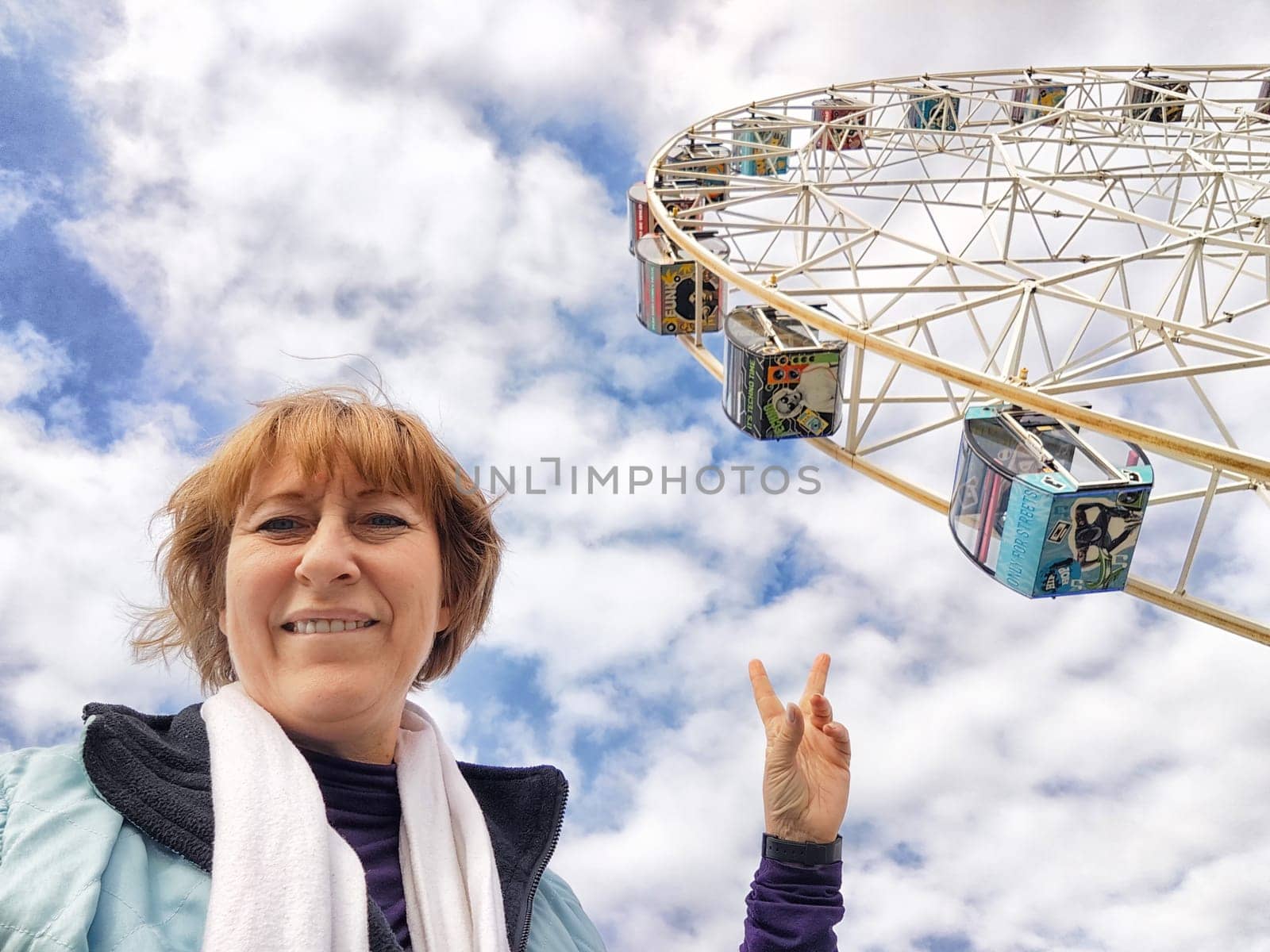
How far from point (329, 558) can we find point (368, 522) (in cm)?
24

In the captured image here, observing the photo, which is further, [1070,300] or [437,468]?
[1070,300]

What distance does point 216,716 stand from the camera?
3.08 metres

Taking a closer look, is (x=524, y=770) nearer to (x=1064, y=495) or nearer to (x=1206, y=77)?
(x=1064, y=495)

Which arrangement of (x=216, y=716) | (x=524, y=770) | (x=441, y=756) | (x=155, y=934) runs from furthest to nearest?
(x=524, y=770), (x=441, y=756), (x=216, y=716), (x=155, y=934)

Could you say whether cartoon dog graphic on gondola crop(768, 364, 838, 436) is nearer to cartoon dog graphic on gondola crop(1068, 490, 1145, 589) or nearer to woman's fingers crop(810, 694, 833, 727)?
cartoon dog graphic on gondola crop(1068, 490, 1145, 589)

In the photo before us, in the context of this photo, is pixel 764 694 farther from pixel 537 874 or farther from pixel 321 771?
pixel 321 771

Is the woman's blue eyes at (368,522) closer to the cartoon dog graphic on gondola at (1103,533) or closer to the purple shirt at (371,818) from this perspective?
the purple shirt at (371,818)

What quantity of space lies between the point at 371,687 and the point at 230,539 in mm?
696

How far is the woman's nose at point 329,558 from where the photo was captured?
3.11 meters


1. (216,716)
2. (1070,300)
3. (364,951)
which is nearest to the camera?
(364,951)

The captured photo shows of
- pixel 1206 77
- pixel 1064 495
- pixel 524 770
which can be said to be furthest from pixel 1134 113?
pixel 524 770

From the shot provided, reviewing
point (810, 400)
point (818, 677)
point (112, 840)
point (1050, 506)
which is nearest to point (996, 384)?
point (1050, 506)

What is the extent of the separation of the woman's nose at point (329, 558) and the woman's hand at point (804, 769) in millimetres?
1711

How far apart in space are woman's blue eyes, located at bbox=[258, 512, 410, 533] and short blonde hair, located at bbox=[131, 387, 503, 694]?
10cm
